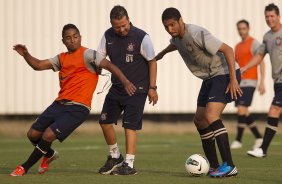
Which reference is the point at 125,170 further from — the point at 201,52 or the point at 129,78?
the point at 201,52

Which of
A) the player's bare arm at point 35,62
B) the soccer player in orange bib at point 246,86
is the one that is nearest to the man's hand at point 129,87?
the player's bare arm at point 35,62

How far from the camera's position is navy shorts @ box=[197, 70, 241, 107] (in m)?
11.1

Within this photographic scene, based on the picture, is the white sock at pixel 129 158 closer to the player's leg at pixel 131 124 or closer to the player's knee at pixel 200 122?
the player's leg at pixel 131 124

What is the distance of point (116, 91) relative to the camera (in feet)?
38.2

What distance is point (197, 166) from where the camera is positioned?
11.0m

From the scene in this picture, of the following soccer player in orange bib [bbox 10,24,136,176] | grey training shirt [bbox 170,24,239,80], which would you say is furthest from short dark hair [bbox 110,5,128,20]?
grey training shirt [bbox 170,24,239,80]

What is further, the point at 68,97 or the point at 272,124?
the point at 272,124

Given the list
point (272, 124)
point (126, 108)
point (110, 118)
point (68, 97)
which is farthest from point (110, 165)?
point (272, 124)

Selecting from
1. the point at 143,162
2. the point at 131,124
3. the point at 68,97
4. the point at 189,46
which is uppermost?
the point at 189,46

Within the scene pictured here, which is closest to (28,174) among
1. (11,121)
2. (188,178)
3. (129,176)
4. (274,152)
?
(129,176)

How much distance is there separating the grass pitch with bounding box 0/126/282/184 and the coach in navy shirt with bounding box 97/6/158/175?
0.40m

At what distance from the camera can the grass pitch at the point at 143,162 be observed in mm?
10656

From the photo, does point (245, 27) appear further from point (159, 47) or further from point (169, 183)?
point (169, 183)

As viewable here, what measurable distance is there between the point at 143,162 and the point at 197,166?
8.75 ft
